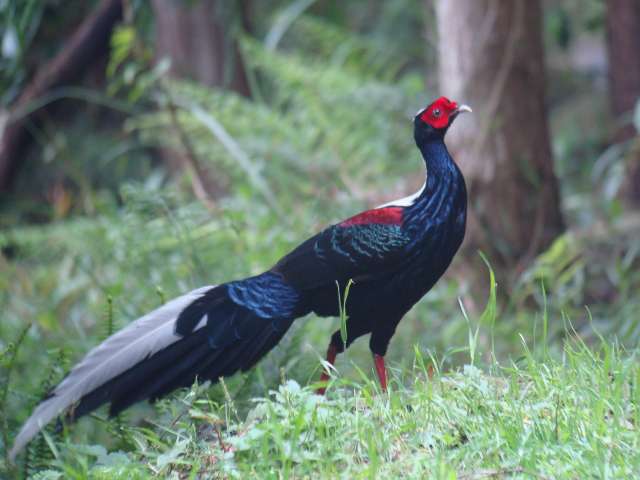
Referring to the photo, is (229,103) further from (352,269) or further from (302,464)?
(302,464)

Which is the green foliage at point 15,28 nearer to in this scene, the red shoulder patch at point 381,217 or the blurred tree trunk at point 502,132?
the red shoulder patch at point 381,217

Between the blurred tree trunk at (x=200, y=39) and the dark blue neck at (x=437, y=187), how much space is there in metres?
4.89

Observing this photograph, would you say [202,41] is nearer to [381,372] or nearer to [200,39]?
[200,39]

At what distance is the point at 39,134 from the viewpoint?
29.5 feet

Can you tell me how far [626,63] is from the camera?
23.3ft

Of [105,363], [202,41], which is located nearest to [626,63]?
[202,41]

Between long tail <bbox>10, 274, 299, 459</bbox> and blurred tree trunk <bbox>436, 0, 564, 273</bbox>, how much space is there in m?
2.87

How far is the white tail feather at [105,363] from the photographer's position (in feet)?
10.8

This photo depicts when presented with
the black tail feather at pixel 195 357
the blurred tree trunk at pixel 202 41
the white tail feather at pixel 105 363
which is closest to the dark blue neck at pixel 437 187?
the black tail feather at pixel 195 357

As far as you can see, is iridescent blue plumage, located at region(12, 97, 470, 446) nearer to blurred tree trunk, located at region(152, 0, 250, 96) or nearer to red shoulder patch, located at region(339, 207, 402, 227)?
red shoulder patch, located at region(339, 207, 402, 227)

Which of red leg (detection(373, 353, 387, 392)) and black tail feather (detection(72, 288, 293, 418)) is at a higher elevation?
black tail feather (detection(72, 288, 293, 418))

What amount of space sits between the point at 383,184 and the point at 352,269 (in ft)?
11.0

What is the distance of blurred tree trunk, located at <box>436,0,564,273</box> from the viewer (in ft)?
19.4

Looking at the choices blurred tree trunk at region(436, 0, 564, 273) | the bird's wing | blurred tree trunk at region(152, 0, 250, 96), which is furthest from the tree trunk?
the bird's wing
